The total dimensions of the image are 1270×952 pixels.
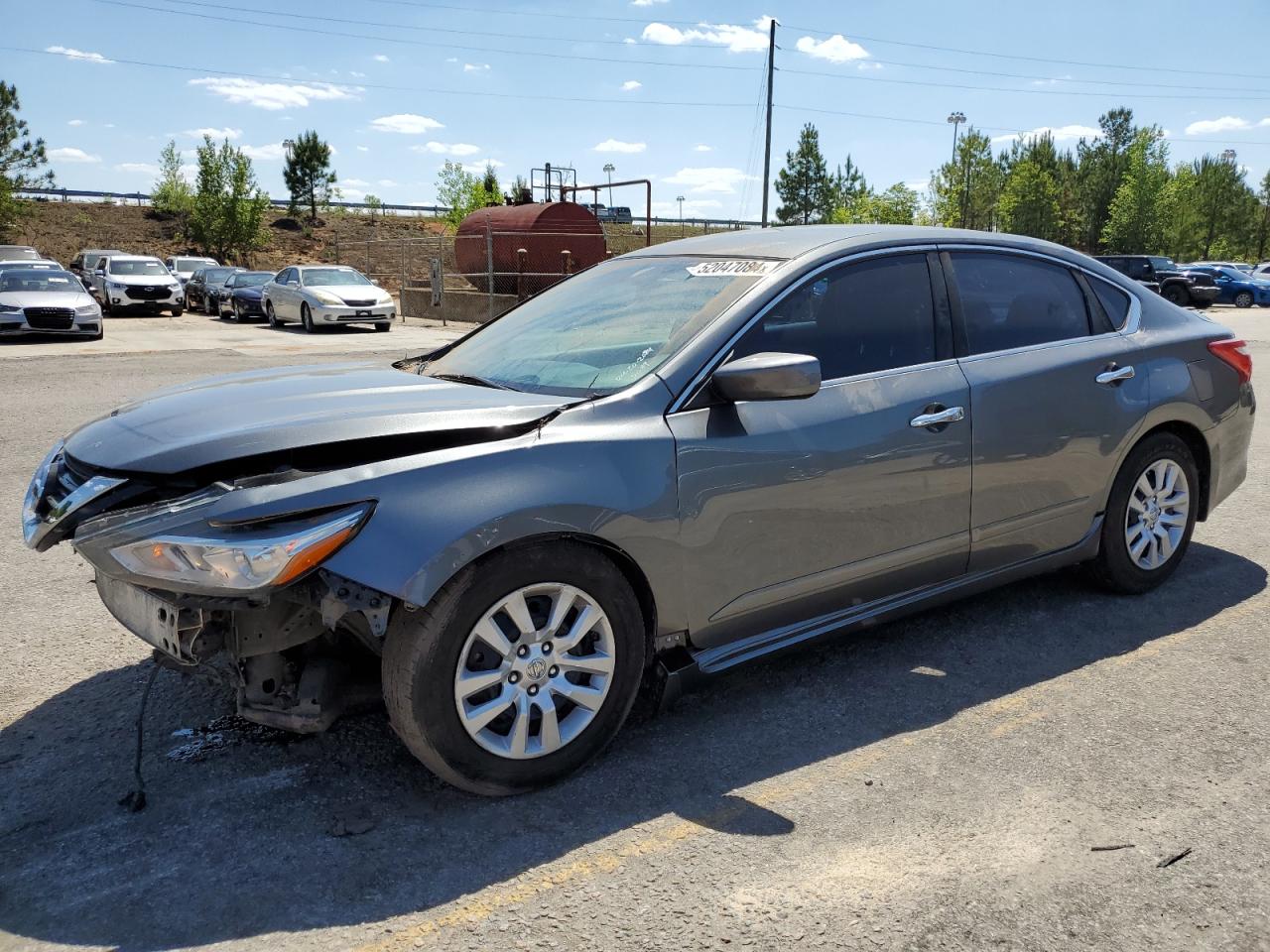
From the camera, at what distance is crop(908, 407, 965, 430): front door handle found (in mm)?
3658

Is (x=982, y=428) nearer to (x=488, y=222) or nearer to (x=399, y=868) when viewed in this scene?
(x=399, y=868)

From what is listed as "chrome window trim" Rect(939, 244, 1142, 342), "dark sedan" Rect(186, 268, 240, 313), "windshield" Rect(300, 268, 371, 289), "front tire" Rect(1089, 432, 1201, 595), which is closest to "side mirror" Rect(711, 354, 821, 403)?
"chrome window trim" Rect(939, 244, 1142, 342)

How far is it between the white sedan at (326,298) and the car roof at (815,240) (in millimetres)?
20104

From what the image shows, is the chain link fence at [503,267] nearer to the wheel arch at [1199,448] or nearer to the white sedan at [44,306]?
the white sedan at [44,306]

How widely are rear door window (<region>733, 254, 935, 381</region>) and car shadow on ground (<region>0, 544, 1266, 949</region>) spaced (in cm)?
118

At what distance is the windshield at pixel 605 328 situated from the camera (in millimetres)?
3436

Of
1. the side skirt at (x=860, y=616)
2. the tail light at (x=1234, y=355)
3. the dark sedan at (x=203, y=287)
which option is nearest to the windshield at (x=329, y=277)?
the dark sedan at (x=203, y=287)

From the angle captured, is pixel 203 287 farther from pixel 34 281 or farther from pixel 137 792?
pixel 137 792

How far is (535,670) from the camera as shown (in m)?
2.92

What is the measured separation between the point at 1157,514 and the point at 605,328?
8.88 feet

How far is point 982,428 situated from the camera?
3.85 metres

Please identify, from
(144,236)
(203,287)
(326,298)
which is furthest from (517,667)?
(144,236)

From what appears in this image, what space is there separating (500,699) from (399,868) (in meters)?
0.51

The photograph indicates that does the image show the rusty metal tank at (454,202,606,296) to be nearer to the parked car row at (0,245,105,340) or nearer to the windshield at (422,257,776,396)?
the parked car row at (0,245,105,340)
